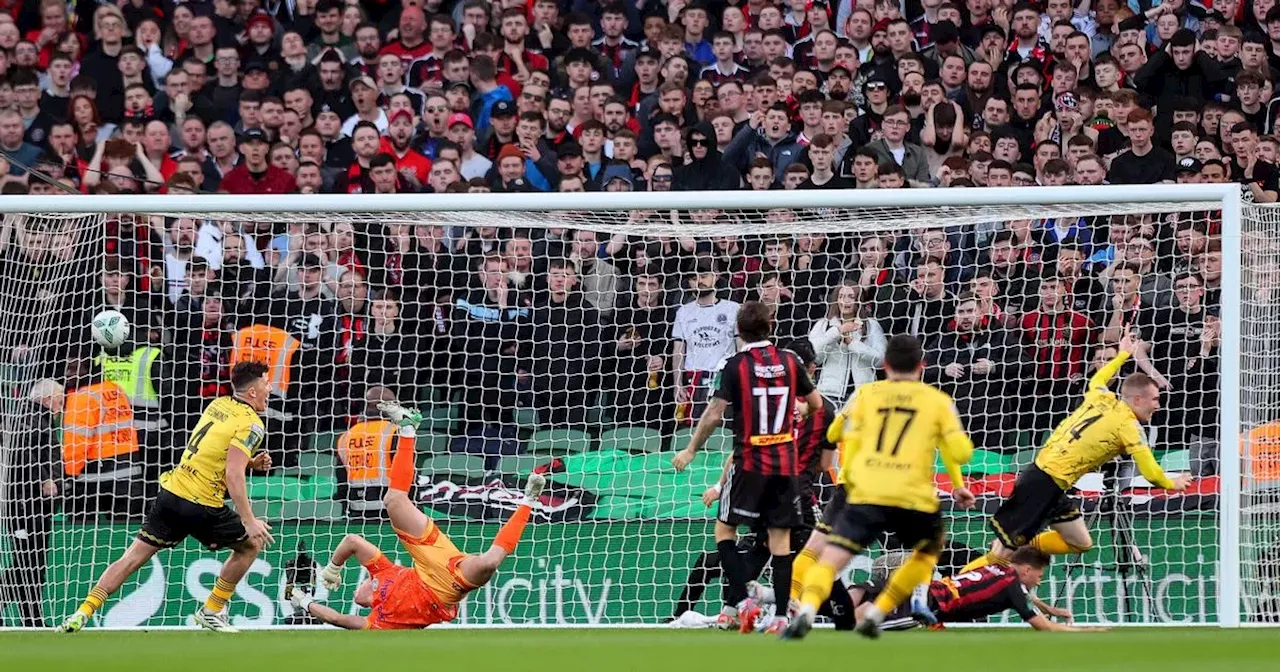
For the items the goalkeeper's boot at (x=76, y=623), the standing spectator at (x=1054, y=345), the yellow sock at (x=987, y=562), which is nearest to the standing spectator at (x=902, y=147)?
the standing spectator at (x=1054, y=345)

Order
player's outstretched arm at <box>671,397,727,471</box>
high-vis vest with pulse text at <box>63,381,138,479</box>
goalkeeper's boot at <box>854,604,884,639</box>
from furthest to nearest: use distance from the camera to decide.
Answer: high-vis vest with pulse text at <box>63,381,138,479</box> < player's outstretched arm at <box>671,397,727,471</box> < goalkeeper's boot at <box>854,604,884,639</box>

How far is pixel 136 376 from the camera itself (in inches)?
440

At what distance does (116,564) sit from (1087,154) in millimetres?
7175

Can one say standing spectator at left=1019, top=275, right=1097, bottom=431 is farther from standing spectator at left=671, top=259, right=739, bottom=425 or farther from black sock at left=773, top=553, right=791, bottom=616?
black sock at left=773, top=553, right=791, bottom=616

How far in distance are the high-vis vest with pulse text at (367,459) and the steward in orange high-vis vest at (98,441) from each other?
140 cm

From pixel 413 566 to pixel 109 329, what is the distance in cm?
238

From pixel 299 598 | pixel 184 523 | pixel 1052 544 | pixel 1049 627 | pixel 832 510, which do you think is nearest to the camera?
pixel 832 510

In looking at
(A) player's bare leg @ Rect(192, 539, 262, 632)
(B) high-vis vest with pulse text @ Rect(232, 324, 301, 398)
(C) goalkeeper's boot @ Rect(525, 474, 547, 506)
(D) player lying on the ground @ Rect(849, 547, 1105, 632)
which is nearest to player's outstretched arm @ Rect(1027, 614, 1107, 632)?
(D) player lying on the ground @ Rect(849, 547, 1105, 632)

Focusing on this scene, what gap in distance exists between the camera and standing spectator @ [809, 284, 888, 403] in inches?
425

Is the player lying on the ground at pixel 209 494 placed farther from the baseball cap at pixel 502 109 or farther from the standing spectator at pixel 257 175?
the baseball cap at pixel 502 109

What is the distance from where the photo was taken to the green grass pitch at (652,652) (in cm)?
685

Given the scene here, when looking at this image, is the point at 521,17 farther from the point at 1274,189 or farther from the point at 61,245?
Result: the point at 1274,189

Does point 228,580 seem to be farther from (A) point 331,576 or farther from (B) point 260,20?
(B) point 260,20

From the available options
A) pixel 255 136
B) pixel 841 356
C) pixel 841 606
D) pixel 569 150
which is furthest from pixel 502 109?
pixel 841 606
